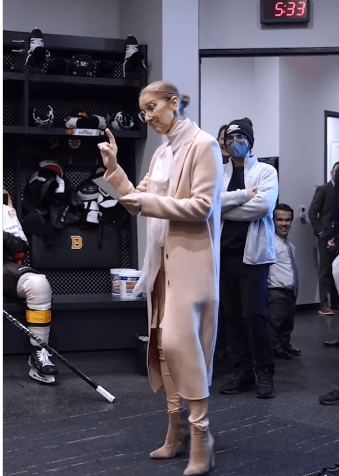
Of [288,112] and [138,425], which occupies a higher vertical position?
[288,112]

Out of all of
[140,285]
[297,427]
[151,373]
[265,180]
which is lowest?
[297,427]

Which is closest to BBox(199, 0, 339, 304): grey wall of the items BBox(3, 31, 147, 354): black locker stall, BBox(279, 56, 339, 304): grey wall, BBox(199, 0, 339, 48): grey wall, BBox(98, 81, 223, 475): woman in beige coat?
BBox(279, 56, 339, 304): grey wall

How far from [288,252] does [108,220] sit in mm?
1269

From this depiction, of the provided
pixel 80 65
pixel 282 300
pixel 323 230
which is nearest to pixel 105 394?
pixel 282 300

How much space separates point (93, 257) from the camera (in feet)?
16.8

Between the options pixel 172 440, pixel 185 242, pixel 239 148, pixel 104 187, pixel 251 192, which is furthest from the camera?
pixel 104 187

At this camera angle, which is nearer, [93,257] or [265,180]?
[265,180]

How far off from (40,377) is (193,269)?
1.90 metres

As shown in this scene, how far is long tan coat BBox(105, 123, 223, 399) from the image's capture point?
2.43 m

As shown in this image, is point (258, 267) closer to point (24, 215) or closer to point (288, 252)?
point (288, 252)

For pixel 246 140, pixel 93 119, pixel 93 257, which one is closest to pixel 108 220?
pixel 93 257

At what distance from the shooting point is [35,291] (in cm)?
420

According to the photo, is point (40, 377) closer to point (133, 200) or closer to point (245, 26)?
point (133, 200)

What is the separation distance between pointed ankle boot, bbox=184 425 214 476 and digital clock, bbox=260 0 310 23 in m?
3.19
